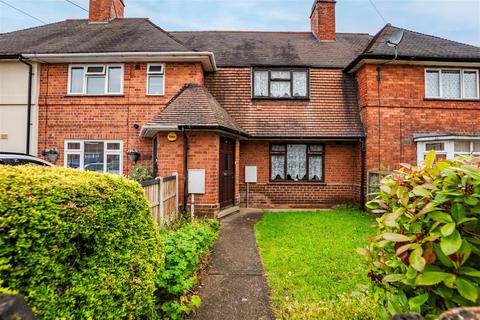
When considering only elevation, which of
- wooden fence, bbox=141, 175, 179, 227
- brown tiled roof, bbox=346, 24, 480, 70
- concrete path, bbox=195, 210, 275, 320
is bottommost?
concrete path, bbox=195, 210, 275, 320

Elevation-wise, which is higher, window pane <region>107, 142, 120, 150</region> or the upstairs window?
the upstairs window

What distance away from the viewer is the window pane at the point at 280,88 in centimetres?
1094

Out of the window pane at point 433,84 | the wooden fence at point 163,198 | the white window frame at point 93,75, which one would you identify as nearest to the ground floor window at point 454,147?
the window pane at point 433,84

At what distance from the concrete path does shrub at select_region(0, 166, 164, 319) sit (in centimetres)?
89

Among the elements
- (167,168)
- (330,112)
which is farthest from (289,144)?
(167,168)

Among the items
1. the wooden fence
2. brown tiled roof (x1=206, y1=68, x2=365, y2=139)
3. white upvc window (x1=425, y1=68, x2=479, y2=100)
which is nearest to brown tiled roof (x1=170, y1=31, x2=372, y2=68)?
brown tiled roof (x1=206, y1=68, x2=365, y2=139)

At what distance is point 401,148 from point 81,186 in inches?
426

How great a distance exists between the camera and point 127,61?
388 inches

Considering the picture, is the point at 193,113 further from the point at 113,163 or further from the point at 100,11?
the point at 100,11

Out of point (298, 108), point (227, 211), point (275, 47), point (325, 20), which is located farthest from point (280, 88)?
point (325, 20)

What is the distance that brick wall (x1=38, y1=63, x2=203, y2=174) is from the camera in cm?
995

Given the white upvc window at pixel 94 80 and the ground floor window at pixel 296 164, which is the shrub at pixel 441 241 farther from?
the white upvc window at pixel 94 80

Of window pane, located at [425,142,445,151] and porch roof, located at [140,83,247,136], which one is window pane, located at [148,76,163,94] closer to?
porch roof, located at [140,83,247,136]

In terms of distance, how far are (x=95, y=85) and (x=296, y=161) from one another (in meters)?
8.72
